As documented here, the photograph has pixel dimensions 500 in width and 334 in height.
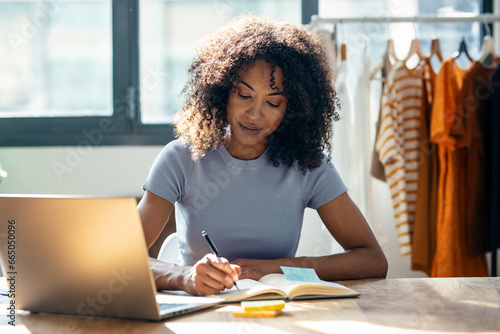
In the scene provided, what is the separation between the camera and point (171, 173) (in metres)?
1.40

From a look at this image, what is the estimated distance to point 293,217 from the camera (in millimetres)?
1468

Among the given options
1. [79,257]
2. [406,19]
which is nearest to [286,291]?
[79,257]

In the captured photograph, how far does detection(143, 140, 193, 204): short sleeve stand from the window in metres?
1.19

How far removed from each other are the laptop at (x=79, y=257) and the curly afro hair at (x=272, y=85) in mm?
609

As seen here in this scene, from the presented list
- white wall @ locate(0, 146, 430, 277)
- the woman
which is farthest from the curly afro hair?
white wall @ locate(0, 146, 430, 277)

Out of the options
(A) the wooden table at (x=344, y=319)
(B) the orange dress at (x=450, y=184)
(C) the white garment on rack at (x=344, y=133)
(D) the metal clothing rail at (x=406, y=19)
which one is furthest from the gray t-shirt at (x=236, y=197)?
(D) the metal clothing rail at (x=406, y=19)

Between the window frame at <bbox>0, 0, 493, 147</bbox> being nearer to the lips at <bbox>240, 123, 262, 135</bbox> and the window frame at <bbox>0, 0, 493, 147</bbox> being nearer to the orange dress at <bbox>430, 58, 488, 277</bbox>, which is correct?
the orange dress at <bbox>430, 58, 488, 277</bbox>

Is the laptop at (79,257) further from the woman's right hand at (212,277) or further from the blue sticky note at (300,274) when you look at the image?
the blue sticky note at (300,274)

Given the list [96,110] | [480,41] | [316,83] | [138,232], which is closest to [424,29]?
[480,41]

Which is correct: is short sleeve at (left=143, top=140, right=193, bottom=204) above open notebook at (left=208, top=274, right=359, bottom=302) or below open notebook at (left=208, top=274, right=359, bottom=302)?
above

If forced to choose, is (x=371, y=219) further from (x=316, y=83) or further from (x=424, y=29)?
(x=424, y=29)

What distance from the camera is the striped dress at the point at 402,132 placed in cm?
220

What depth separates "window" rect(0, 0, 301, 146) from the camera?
263 cm

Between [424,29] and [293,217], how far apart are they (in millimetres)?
1703
